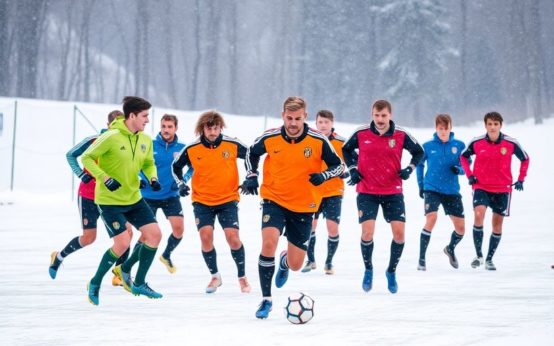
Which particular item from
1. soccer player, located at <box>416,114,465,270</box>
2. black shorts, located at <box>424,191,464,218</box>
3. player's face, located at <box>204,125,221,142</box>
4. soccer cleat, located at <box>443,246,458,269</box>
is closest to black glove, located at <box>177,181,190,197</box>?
player's face, located at <box>204,125,221,142</box>

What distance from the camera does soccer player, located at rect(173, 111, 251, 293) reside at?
9.12 meters

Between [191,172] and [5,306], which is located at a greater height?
[191,172]

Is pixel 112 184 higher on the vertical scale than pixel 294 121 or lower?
lower

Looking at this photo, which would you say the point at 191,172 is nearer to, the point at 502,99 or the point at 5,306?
the point at 5,306

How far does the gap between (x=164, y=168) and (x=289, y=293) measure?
2796 millimetres

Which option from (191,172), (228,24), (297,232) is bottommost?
(297,232)

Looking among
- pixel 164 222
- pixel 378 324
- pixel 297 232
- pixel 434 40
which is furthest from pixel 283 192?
pixel 434 40

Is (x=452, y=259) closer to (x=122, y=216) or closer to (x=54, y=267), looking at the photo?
(x=122, y=216)

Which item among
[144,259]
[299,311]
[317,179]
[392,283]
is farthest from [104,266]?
[392,283]

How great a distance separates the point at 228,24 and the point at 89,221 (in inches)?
1806

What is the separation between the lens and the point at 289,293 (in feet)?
29.2

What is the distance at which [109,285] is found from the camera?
9.71 m

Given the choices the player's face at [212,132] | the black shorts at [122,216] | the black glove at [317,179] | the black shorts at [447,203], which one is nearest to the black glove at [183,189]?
the player's face at [212,132]

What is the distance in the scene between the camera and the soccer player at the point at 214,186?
359 inches
